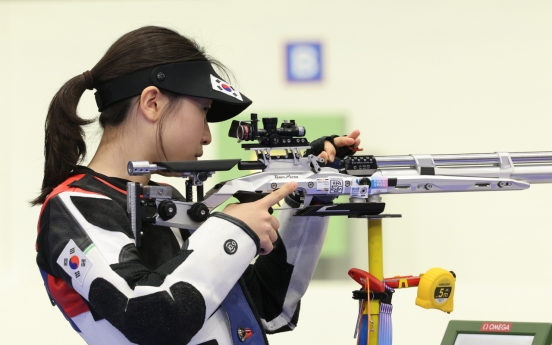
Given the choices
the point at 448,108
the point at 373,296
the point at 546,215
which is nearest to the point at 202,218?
the point at 373,296

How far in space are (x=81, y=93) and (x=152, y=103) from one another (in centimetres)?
13

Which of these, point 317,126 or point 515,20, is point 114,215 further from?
point 515,20

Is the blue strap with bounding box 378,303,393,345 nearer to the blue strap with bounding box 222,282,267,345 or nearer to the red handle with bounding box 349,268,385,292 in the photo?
the red handle with bounding box 349,268,385,292

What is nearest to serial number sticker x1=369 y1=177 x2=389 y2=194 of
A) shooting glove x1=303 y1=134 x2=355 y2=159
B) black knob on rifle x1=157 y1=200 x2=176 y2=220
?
shooting glove x1=303 y1=134 x2=355 y2=159

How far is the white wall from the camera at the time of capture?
2.40 metres

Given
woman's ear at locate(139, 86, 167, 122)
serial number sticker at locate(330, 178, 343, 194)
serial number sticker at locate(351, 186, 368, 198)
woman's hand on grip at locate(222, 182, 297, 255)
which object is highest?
woman's ear at locate(139, 86, 167, 122)

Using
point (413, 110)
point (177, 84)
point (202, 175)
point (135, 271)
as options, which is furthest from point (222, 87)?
point (413, 110)

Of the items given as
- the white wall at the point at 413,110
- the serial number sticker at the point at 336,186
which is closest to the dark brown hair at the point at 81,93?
the serial number sticker at the point at 336,186

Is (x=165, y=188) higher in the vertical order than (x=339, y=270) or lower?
higher

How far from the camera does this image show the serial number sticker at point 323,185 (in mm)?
1317

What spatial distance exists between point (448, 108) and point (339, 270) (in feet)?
2.13

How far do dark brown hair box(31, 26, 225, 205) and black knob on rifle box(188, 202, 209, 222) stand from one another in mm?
152

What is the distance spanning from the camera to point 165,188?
120cm

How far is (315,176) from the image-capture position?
4.35ft
